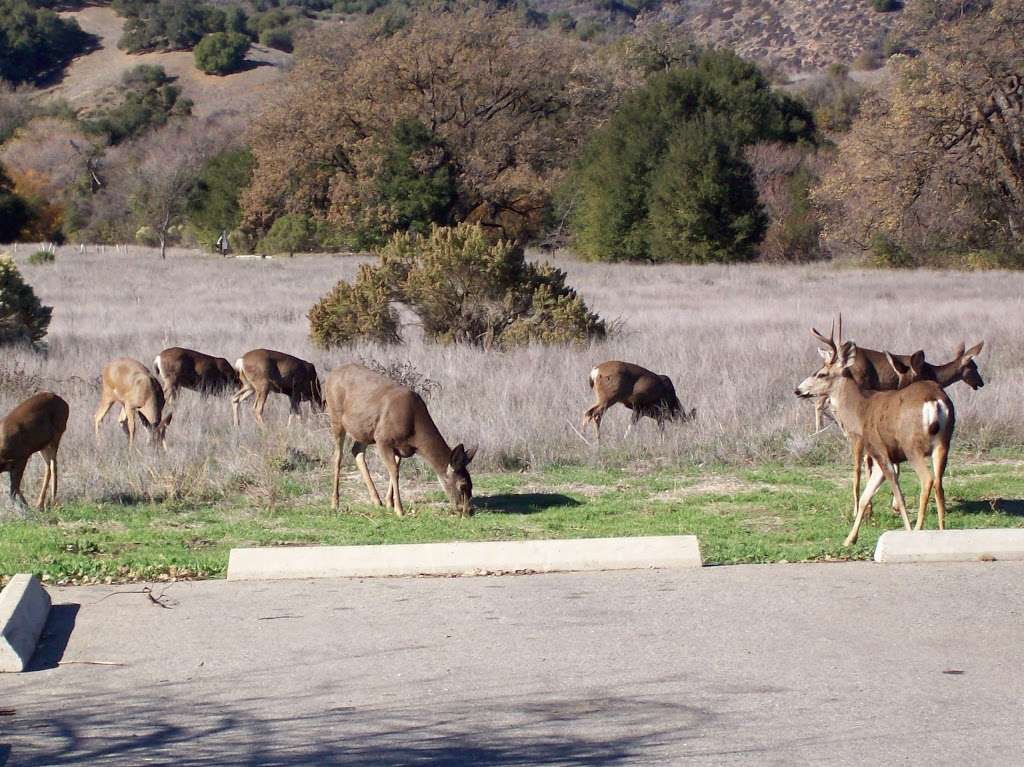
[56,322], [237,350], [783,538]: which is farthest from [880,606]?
[56,322]

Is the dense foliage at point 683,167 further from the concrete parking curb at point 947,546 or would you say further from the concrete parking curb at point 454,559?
the concrete parking curb at point 454,559

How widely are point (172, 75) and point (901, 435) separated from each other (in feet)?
359

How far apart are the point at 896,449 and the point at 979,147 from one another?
87.5 feet

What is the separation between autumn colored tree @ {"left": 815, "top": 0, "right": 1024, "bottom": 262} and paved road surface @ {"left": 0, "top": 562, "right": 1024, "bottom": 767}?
25818mm

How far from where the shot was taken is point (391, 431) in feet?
34.9

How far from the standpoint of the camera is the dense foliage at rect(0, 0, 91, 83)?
113750mm

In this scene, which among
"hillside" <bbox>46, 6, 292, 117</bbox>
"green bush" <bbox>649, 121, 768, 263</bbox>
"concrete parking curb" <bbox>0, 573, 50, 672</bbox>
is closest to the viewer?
"concrete parking curb" <bbox>0, 573, 50, 672</bbox>

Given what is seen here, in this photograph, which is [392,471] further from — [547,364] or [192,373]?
[547,364]

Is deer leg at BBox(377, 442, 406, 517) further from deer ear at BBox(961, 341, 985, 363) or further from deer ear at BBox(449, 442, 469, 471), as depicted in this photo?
deer ear at BBox(961, 341, 985, 363)

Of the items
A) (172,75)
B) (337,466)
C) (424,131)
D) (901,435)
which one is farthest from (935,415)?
(172,75)

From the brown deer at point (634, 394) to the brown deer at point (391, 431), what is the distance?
12.4ft

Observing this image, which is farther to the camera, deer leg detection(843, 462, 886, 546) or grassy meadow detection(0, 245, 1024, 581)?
grassy meadow detection(0, 245, 1024, 581)

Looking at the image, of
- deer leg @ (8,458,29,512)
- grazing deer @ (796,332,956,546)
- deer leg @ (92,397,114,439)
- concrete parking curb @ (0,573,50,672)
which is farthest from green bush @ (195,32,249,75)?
concrete parking curb @ (0,573,50,672)

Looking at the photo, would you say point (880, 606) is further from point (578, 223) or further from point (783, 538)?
point (578, 223)
